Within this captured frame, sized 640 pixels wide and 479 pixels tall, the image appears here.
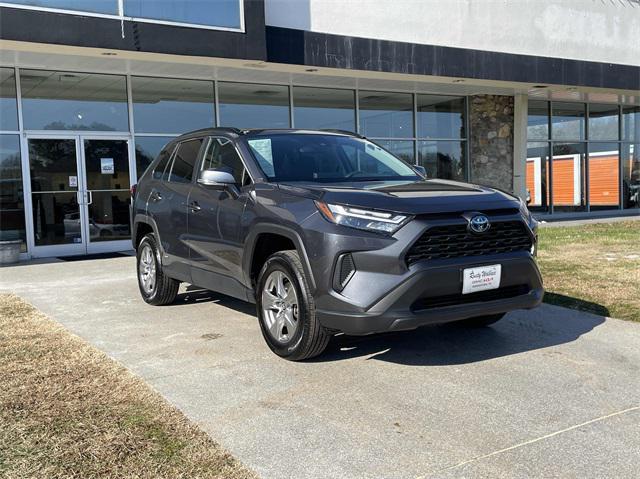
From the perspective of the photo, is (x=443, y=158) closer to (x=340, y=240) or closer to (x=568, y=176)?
(x=568, y=176)

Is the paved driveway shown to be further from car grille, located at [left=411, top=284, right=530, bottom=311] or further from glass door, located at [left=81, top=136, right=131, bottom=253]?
glass door, located at [left=81, top=136, right=131, bottom=253]

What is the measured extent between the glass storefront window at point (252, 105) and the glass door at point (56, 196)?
3.38m

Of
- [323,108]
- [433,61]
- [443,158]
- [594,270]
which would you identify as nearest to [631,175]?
[443,158]

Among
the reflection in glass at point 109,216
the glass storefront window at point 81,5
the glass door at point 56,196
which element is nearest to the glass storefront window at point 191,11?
the glass storefront window at point 81,5

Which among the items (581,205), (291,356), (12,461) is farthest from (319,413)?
(581,205)

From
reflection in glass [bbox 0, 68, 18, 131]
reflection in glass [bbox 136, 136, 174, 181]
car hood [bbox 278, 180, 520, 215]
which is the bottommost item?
car hood [bbox 278, 180, 520, 215]

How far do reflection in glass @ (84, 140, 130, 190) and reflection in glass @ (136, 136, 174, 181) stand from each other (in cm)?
24

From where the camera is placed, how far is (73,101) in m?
12.3

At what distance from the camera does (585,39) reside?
1642 cm

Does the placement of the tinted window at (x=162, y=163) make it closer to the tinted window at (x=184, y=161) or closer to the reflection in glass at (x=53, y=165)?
the tinted window at (x=184, y=161)

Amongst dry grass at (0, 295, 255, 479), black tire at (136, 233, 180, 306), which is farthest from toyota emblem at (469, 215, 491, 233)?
black tire at (136, 233, 180, 306)

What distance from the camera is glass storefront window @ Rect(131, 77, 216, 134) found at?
1281 centimetres

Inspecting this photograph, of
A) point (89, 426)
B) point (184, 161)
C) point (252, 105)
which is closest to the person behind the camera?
point (89, 426)

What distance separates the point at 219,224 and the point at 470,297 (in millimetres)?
2213
